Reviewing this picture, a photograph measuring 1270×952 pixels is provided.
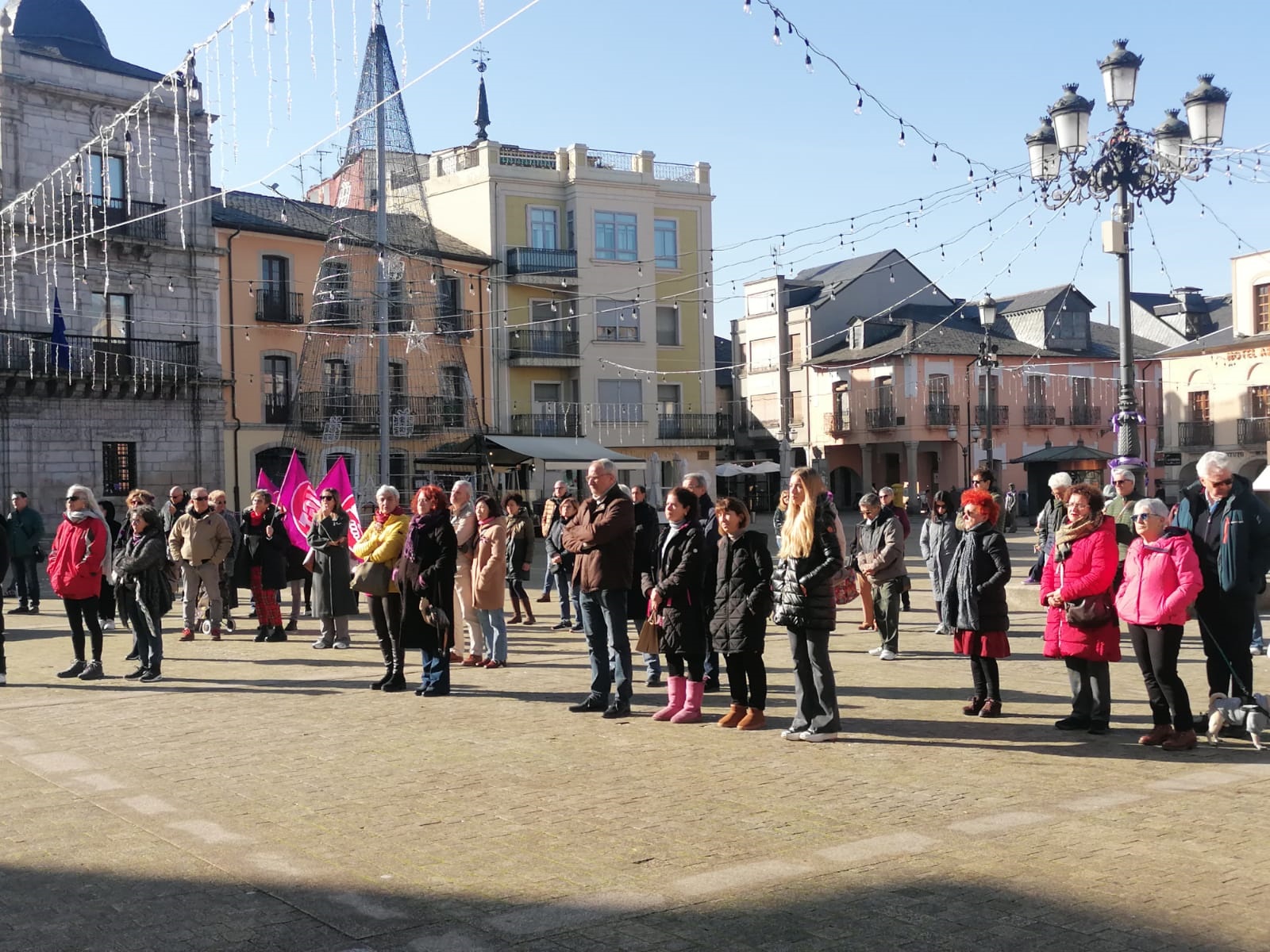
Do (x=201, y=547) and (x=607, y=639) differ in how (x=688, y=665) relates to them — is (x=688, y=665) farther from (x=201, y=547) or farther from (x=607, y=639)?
(x=201, y=547)

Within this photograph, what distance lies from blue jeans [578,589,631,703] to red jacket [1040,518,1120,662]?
2.98 metres

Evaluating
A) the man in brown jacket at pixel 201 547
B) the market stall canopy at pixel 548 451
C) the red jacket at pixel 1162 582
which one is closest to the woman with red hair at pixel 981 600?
the red jacket at pixel 1162 582

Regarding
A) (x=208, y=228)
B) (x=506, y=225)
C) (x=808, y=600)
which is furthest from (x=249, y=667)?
(x=506, y=225)

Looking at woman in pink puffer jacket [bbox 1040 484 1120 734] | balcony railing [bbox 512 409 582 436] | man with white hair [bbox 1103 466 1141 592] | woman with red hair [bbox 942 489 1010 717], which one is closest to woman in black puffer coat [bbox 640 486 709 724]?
woman with red hair [bbox 942 489 1010 717]

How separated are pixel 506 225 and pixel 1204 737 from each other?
40.6 metres

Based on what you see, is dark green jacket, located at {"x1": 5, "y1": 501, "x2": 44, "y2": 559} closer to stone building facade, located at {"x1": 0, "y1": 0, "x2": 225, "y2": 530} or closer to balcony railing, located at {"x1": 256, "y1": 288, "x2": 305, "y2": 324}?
stone building facade, located at {"x1": 0, "y1": 0, "x2": 225, "y2": 530}

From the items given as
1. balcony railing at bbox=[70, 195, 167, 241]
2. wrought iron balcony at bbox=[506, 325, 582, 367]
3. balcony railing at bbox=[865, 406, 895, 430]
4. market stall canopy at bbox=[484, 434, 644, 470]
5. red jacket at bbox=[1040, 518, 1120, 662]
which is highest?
balcony railing at bbox=[70, 195, 167, 241]

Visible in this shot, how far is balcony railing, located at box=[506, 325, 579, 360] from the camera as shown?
47188 millimetres

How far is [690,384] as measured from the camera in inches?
2041

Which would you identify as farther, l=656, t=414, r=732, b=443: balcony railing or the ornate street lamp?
l=656, t=414, r=732, b=443: balcony railing

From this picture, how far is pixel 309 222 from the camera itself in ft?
139

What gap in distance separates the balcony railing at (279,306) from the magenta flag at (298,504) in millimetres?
24539

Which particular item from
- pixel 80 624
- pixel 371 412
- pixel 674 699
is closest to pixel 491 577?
pixel 674 699

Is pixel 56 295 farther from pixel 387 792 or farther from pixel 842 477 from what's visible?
pixel 842 477
